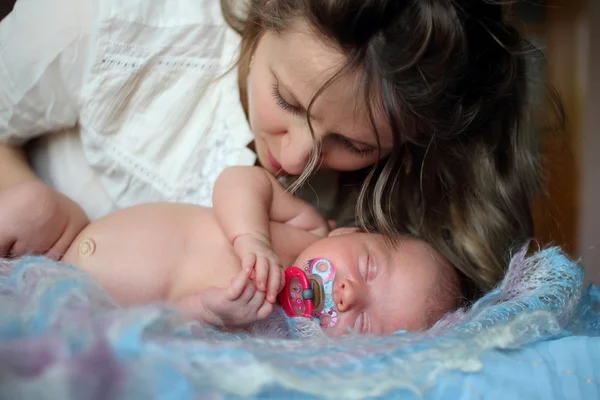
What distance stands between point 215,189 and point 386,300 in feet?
1.07

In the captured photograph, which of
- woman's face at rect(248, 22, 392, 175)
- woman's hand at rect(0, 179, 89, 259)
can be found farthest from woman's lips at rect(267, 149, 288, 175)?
woman's hand at rect(0, 179, 89, 259)

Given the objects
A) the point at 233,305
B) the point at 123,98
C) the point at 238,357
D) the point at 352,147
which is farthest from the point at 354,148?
the point at 238,357

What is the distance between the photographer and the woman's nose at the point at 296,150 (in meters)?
0.87

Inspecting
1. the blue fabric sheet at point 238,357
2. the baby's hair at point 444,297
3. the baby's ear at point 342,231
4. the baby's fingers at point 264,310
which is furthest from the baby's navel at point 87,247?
the baby's hair at point 444,297

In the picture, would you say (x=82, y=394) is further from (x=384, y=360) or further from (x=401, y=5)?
(x=401, y=5)

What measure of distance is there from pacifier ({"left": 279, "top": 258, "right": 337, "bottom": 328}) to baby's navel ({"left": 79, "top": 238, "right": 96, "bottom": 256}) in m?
0.28

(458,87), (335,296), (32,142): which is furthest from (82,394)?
(32,142)

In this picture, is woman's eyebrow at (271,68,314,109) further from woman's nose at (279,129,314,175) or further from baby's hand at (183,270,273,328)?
baby's hand at (183,270,273,328)

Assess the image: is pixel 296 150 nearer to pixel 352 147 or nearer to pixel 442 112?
pixel 352 147

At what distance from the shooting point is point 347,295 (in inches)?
31.7

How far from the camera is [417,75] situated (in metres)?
0.81

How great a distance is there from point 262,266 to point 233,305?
0.06m

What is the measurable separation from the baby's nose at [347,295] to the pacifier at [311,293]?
0.01 meters

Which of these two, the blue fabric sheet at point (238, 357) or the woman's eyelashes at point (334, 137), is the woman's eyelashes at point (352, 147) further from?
the blue fabric sheet at point (238, 357)
